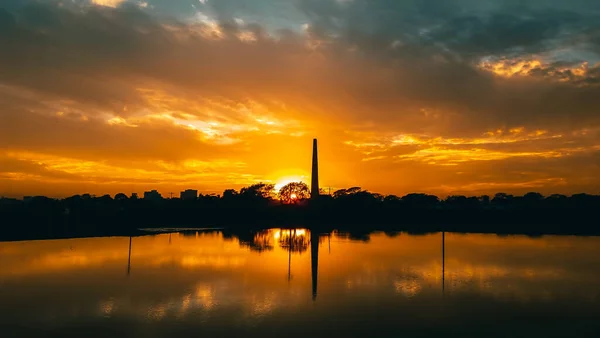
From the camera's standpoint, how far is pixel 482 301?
24.7 m

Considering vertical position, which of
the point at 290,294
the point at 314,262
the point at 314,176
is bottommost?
the point at 290,294

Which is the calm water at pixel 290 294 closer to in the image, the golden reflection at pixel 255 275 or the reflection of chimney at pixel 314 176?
the golden reflection at pixel 255 275

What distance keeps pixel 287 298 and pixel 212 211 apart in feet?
315

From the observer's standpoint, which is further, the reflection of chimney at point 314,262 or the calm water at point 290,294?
the reflection of chimney at point 314,262

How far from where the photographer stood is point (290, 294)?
83.2ft

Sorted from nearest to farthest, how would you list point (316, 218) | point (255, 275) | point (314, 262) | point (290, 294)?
point (290, 294) → point (255, 275) → point (314, 262) → point (316, 218)

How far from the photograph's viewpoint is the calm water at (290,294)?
732 inches

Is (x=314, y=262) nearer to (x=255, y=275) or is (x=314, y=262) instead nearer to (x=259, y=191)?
(x=255, y=275)

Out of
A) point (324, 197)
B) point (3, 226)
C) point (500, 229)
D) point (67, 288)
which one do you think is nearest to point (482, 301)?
point (67, 288)

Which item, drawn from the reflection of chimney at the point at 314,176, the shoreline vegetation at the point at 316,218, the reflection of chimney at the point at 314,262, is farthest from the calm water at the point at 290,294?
the reflection of chimney at the point at 314,176

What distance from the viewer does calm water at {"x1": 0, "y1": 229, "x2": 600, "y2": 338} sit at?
61.0 ft

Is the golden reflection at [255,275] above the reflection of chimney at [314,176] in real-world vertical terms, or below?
below

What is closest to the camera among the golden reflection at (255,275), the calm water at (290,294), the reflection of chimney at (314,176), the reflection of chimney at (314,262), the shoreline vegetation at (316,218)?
the calm water at (290,294)

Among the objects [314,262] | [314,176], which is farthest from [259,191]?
[314,262]
